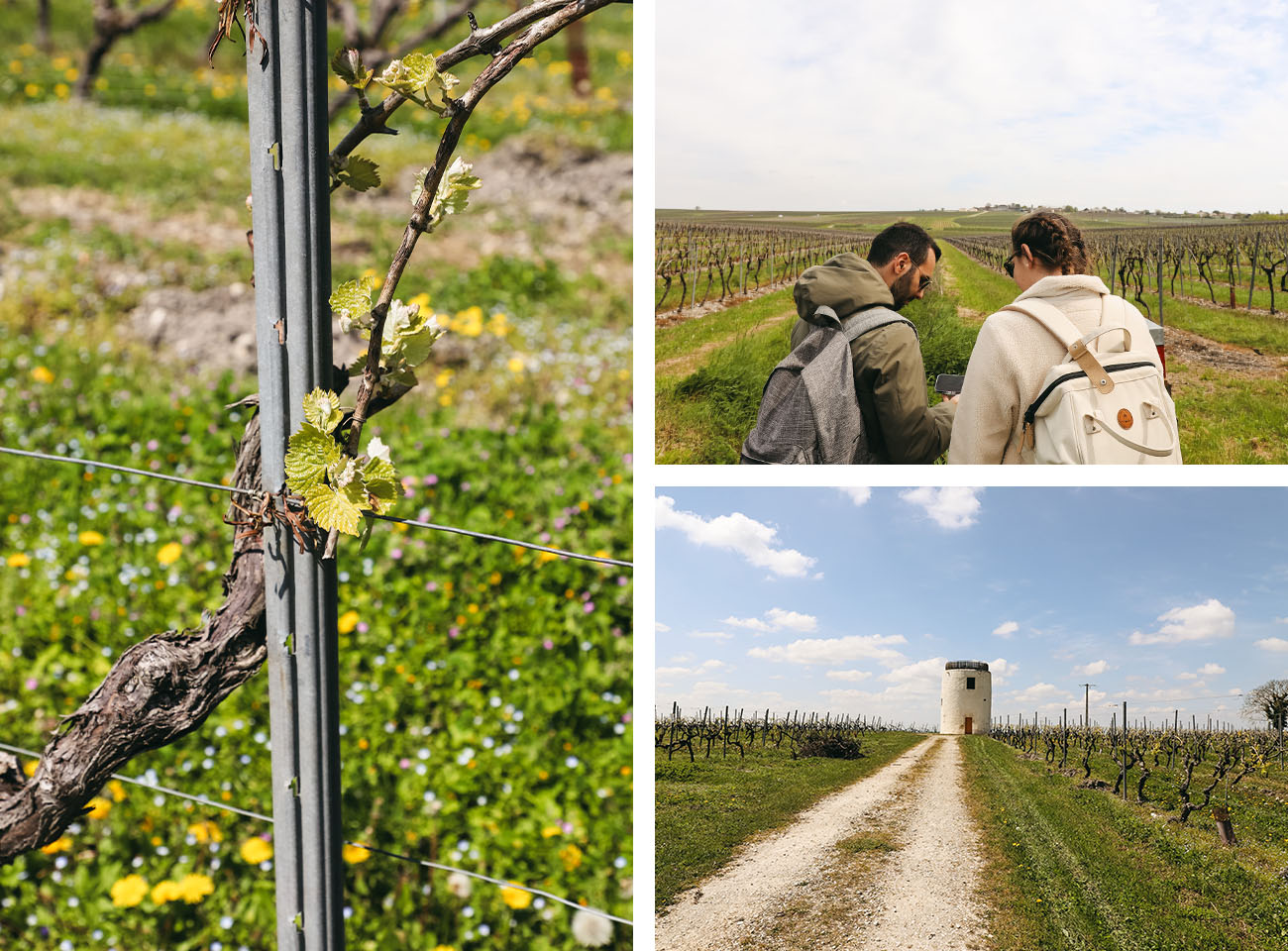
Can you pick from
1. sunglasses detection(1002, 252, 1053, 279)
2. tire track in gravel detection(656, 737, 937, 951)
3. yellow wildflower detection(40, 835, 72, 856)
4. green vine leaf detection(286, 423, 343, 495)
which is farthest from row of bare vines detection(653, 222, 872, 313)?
yellow wildflower detection(40, 835, 72, 856)

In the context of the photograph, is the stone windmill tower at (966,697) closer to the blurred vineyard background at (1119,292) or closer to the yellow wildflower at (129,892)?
the blurred vineyard background at (1119,292)

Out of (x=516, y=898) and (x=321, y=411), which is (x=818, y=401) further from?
(x=516, y=898)

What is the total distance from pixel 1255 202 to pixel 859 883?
A: 3.90 feet

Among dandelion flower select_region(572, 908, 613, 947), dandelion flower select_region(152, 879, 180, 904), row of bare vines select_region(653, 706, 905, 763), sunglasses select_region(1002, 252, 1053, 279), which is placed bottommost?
dandelion flower select_region(572, 908, 613, 947)

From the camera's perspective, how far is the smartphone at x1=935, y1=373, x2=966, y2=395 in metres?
1.51

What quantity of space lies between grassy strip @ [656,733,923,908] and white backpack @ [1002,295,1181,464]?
541 millimetres

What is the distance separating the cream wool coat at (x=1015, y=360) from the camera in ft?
4.73

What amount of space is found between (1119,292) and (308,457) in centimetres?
119

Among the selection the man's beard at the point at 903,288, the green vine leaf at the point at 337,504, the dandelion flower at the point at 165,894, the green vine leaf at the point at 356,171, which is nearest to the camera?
the green vine leaf at the point at 337,504

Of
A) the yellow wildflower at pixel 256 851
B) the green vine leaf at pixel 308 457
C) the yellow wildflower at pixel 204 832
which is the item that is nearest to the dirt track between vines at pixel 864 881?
the green vine leaf at pixel 308 457

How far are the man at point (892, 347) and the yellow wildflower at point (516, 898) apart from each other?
4.10ft

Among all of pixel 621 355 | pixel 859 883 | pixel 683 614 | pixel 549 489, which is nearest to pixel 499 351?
pixel 621 355

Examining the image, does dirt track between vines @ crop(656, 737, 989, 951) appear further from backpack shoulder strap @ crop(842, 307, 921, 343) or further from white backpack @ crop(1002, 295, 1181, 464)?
backpack shoulder strap @ crop(842, 307, 921, 343)

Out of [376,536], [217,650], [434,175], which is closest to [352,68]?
[434,175]
